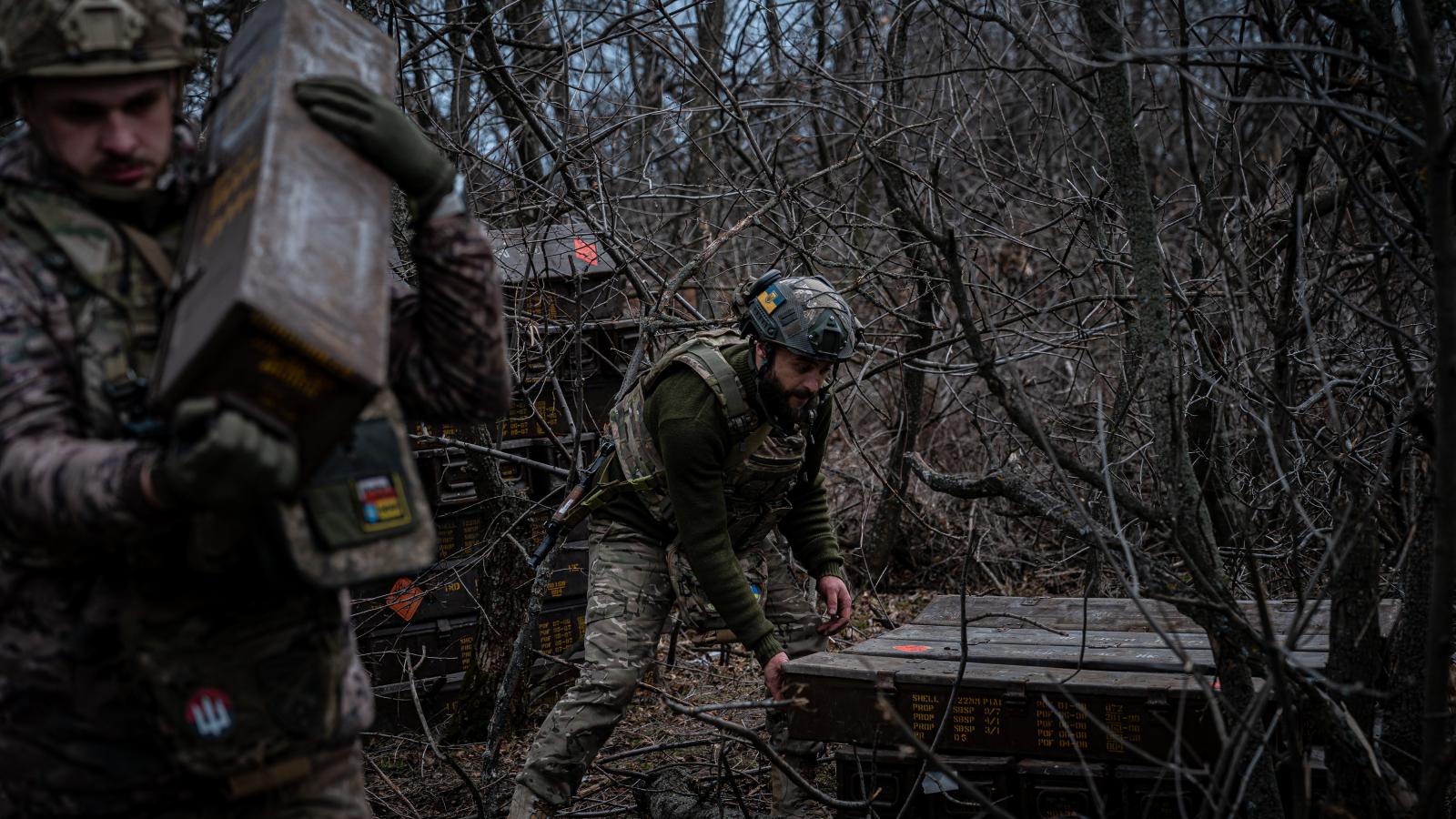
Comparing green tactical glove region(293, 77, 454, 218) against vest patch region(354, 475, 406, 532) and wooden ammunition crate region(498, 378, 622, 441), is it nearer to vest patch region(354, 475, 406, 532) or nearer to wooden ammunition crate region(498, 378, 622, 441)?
vest patch region(354, 475, 406, 532)

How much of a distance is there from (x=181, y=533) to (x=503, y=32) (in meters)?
5.72

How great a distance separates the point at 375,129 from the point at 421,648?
438 cm

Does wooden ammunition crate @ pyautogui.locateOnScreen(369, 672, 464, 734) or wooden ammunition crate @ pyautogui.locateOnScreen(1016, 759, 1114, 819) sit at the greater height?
wooden ammunition crate @ pyautogui.locateOnScreen(1016, 759, 1114, 819)

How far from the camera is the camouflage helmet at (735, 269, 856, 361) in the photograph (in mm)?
4031

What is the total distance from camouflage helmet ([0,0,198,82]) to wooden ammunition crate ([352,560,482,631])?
3.85m

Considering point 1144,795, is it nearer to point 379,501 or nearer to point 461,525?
point 379,501

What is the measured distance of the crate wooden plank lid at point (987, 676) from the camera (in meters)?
3.60

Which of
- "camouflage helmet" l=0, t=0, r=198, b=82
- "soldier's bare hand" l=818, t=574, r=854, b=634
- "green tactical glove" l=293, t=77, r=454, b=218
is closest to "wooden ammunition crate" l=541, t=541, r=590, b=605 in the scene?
"soldier's bare hand" l=818, t=574, r=854, b=634

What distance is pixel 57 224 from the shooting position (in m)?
2.00

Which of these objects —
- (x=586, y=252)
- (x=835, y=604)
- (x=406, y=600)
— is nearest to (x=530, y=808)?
(x=835, y=604)

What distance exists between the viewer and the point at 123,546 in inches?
78.1

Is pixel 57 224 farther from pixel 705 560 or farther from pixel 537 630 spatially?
pixel 537 630

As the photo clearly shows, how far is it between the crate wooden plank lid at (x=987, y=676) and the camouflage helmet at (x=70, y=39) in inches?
97.4

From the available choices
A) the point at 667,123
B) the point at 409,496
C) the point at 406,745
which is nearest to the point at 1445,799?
the point at 409,496
